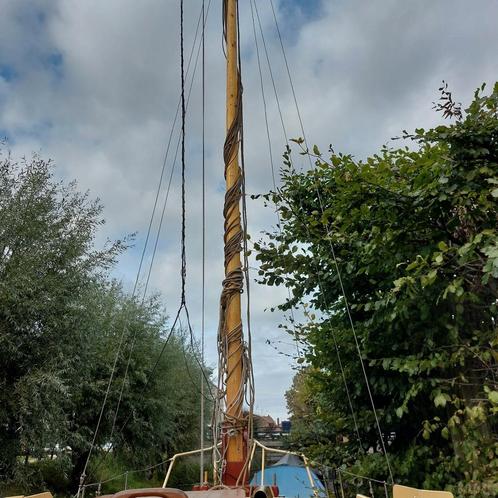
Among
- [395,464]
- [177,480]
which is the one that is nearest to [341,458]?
[395,464]

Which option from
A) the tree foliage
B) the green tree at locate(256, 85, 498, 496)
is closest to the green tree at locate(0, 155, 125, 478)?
the tree foliage

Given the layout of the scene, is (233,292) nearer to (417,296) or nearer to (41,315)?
(417,296)

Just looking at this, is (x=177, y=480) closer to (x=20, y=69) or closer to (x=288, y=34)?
(x=20, y=69)

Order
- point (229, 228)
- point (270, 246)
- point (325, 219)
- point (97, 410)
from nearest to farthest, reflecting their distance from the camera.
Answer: point (229, 228) < point (325, 219) < point (270, 246) < point (97, 410)

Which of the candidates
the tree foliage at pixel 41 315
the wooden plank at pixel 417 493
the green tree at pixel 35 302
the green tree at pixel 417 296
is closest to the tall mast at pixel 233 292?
the green tree at pixel 417 296

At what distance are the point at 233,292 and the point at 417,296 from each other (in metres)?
1.32

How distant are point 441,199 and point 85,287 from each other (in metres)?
6.49

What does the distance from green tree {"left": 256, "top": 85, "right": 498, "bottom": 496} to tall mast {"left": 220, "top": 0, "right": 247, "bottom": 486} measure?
2.33 ft

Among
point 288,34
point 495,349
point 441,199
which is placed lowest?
point 495,349

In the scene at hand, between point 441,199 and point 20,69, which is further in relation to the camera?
point 20,69

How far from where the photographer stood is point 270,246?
4.79 m

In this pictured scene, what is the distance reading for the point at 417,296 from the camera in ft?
10.8

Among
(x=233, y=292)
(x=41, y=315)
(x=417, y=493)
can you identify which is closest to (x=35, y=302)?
(x=41, y=315)

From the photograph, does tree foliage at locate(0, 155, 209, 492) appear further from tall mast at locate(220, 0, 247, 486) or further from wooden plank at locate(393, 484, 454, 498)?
wooden plank at locate(393, 484, 454, 498)
